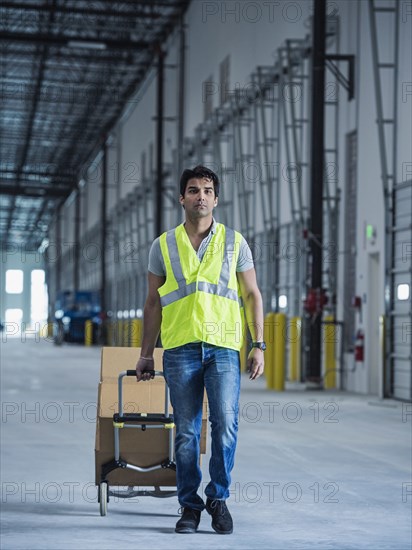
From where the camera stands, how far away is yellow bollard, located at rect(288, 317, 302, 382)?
20655 mm

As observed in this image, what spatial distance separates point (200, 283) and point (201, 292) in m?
0.05

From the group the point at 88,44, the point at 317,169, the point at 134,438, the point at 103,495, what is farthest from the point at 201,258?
the point at 88,44

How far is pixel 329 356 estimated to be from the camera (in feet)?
63.7

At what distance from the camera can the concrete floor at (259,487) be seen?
5.79 m

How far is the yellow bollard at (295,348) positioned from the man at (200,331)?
48.1 ft

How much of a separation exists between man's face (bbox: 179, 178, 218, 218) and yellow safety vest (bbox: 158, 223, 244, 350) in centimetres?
13

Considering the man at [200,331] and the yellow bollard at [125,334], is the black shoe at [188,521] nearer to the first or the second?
the man at [200,331]

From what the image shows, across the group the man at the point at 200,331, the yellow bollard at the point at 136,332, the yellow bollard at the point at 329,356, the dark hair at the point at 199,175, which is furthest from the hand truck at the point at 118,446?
the yellow bollard at the point at 136,332

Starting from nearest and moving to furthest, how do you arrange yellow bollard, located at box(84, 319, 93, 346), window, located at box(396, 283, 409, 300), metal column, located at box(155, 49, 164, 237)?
1. window, located at box(396, 283, 409, 300)
2. metal column, located at box(155, 49, 164, 237)
3. yellow bollard, located at box(84, 319, 93, 346)

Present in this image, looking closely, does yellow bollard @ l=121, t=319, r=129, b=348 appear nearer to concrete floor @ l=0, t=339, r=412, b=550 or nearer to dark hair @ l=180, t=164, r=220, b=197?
concrete floor @ l=0, t=339, r=412, b=550

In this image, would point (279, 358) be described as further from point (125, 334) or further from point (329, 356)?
point (125, 334)

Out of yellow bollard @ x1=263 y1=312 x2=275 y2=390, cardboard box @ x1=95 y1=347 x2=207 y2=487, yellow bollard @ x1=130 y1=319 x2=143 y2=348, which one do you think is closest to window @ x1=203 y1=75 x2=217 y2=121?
yellow bollard @ x1=130 y1=319 x2=143 y2=348

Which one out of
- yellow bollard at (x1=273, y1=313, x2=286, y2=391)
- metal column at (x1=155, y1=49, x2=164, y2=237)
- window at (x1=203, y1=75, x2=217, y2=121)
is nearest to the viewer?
yellow bollard at (x1=273, y1=313, x2=286, y2=391)

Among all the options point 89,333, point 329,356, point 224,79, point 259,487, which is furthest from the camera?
point 89,333
